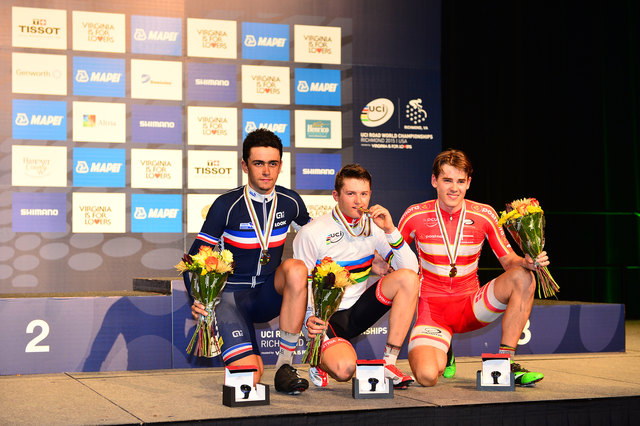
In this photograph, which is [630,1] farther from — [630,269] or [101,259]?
[101,259]

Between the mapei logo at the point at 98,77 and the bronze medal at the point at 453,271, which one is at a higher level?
the mapei logo at the point at 98,77

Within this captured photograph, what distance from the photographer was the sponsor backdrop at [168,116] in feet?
18.5

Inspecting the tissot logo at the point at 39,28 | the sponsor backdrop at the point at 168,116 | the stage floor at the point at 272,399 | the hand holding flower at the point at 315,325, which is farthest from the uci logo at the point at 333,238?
the tissot logo at the point at 39,28

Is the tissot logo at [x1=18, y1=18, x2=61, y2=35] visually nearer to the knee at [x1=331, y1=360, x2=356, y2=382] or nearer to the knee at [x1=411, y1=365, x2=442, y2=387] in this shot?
the knee at [x1=331, y1=360, x2=356, y2=382]

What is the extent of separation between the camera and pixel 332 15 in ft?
20.3

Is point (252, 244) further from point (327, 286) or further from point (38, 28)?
point (38, 28)

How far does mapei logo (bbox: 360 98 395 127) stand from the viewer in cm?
623

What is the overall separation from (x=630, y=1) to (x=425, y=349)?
4.99 m

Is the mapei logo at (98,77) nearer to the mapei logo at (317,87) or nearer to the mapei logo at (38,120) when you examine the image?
the mapei logo at (38,120)

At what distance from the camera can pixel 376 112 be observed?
6.25 meters

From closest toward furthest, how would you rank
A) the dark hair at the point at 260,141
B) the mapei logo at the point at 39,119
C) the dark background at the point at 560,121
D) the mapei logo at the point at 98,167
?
the dark hair at the point at 260,141
the mapei logo at the point at 39,119
the mapei logo at the point at 98,167
the dark background at the point at 560,121

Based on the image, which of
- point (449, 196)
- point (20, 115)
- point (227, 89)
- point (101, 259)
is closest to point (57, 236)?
point (101, 259)

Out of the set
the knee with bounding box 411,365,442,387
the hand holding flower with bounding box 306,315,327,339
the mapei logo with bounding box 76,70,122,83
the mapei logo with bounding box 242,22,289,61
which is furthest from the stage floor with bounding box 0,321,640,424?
the mapei logo with bounding box 242,22,289,61

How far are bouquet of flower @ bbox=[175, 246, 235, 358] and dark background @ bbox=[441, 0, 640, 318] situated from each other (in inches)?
152
